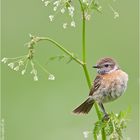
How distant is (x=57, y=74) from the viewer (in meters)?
12.5

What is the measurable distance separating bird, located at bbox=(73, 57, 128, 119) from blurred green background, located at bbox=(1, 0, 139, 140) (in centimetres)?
104

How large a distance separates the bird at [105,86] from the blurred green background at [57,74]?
104cm

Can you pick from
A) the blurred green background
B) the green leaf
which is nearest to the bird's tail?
the green leaf

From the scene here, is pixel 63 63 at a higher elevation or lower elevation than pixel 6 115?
higher

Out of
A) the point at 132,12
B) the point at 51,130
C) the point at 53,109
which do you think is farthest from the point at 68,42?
the point at 51,130

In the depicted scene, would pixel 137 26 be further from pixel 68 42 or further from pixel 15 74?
pixel 15 74

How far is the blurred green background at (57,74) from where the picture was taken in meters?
9.87

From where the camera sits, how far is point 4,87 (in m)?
12.0

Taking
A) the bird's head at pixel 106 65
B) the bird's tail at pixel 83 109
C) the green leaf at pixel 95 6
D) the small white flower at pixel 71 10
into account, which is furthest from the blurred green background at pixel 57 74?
the small white flower at pixel 71 10

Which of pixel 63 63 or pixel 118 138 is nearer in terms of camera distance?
pixel 118 138

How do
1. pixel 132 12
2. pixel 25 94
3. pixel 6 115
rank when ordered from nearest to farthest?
1. pixel 6 115
2. pixel 25 94
3. pixel 132 12

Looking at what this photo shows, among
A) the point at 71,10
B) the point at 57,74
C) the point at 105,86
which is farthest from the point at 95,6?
the point at 57,74

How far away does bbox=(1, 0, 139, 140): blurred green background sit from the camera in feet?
32.4

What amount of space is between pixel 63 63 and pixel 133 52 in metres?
1.22
